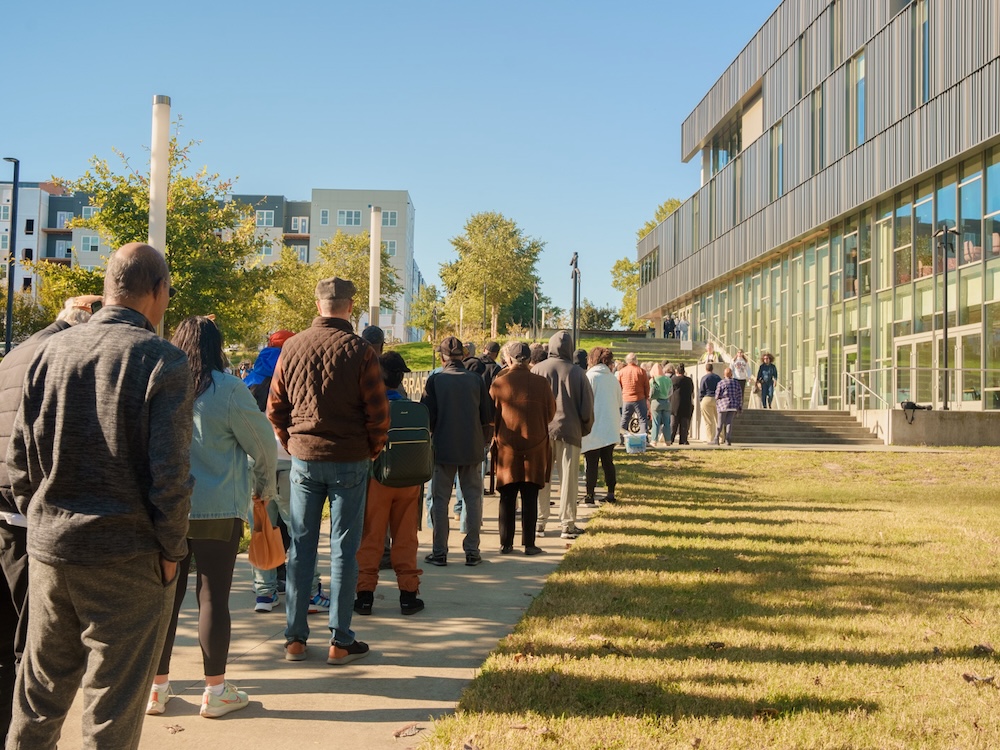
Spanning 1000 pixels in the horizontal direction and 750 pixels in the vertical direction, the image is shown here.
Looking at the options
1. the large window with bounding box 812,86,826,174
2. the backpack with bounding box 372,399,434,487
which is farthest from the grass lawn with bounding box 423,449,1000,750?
the large window with bounding box 812,86,826,174

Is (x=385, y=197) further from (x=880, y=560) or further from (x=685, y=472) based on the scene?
(x=880, y=560)

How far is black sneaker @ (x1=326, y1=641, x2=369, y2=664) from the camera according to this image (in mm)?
5641

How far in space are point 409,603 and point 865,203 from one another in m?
28.1

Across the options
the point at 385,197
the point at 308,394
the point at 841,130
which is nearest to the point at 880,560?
the point at 308,394

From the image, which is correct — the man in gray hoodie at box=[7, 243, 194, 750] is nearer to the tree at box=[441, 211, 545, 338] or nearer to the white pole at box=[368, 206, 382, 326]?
the white pole at box=[368, 206, 382, 326]

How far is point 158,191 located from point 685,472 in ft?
40.6

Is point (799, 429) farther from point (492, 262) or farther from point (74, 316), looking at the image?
point (492, 262)

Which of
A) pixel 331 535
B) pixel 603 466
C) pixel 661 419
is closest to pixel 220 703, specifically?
pixel 331 535

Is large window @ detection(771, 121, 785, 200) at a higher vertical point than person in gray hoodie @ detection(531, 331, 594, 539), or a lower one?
A: higher

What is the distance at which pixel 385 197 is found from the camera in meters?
112

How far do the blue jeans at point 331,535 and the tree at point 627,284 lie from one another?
82506mm

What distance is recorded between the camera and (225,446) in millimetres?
4918

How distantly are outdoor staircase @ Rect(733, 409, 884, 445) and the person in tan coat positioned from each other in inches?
713

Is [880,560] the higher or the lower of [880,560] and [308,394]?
the lower
